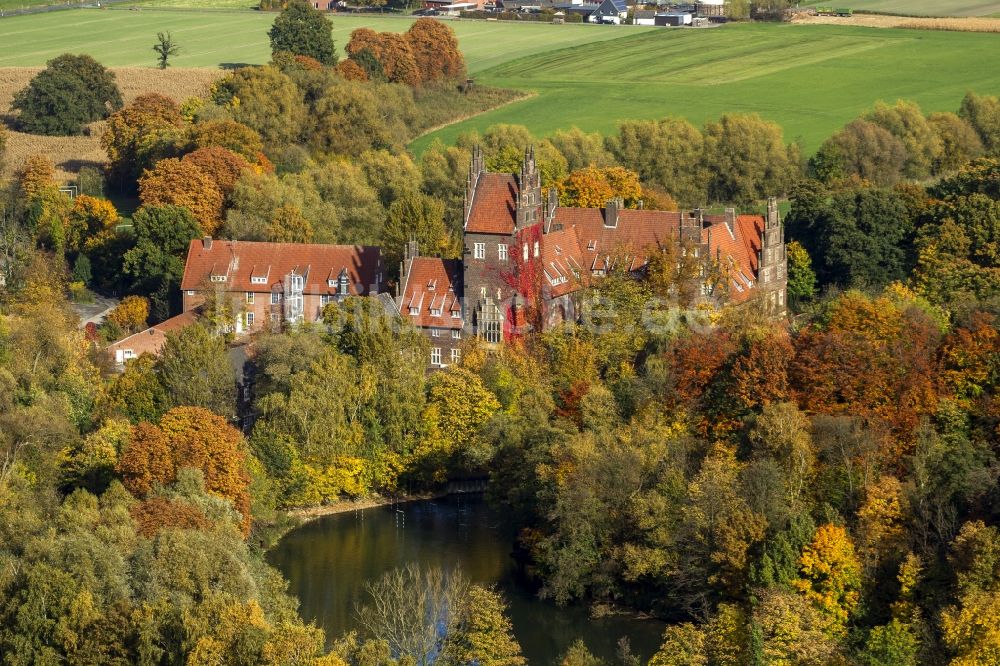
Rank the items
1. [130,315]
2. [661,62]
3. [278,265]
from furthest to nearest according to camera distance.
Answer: [661,62] → [130,315] → [278,265]

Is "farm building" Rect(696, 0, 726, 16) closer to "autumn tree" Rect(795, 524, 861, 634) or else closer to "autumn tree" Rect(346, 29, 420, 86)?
"autumn tree" Rect(346, 29, 420, 86)

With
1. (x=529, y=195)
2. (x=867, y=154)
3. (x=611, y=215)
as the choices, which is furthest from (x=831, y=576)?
(x=867, y=154)

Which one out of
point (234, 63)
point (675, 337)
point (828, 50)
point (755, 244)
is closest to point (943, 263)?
point (755, 244)

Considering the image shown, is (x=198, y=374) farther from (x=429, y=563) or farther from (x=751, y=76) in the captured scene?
(x=751, y=76)

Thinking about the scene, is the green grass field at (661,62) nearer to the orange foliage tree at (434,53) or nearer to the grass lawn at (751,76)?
the grass lawn at (751,76)

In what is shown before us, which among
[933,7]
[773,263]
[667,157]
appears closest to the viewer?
[773,263]

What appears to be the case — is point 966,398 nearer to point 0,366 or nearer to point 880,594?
point 880,594

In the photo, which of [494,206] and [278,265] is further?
[278,265]
